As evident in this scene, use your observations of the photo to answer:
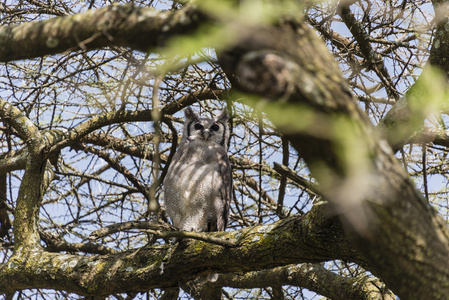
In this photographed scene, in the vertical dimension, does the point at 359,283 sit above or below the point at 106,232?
below

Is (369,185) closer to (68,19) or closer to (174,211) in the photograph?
(68,19)

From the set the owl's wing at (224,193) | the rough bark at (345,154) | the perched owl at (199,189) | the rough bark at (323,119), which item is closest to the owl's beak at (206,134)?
the perched owl at (199,189)

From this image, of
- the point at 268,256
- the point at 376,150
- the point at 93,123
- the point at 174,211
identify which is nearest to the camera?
the point at 376,150

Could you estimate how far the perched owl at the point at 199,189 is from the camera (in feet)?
16.0

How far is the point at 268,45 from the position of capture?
1.33 metres

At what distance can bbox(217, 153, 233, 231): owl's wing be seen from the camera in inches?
192

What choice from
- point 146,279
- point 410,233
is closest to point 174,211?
point 146,279

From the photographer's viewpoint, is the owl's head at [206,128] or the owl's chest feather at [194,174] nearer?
the owl's chest feather at [194,174]

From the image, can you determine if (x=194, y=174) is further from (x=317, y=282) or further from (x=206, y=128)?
(x=317, y=282)

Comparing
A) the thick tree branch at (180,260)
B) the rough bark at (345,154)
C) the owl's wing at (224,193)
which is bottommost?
the rough bark at (345,154)

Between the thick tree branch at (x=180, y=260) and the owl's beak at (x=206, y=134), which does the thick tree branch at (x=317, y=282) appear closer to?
the thick tree branch at (x=180, y=260)

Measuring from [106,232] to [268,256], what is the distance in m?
0.91

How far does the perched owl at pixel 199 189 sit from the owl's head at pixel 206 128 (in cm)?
16

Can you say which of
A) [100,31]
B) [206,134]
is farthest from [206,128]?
[100,31]
